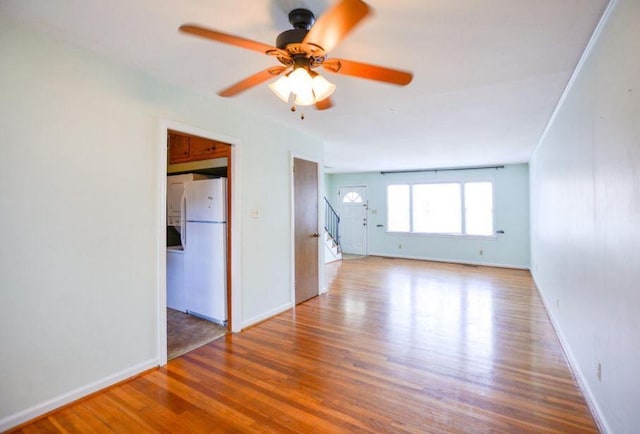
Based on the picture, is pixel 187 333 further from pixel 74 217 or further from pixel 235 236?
pixel 74 217

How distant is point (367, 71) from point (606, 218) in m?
1.55

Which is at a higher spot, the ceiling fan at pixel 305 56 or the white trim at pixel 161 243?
the ceiling fan at pixel 305 56

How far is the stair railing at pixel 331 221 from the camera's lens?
29.2 ft

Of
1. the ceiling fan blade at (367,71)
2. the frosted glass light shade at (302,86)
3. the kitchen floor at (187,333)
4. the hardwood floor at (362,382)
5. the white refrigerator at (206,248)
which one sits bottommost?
the hardwood floor at (362,382)

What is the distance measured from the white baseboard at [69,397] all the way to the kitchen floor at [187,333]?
32 cm

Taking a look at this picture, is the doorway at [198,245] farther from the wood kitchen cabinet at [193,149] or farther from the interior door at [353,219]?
the interior door at [353,219]

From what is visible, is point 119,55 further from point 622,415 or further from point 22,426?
point 622,415

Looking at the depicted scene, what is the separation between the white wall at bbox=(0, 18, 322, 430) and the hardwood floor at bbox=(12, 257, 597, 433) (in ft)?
0.93

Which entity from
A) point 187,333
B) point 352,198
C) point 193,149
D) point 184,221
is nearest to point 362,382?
point 187,333

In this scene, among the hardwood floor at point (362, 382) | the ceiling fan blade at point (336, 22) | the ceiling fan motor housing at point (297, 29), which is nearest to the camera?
the ceiling fan blade at point (336, 22)

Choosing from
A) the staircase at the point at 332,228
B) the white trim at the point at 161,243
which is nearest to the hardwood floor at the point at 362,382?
the white trim at the point at 161,243

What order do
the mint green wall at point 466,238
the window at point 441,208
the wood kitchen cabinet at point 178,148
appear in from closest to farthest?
the wood kitchen cabinet at point 178,148 < the mint green wall at point 466,238 < the window at point 441,208

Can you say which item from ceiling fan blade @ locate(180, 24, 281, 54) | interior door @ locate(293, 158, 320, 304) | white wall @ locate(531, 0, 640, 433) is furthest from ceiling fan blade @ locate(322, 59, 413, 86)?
interior door @ locate(293, 158, 320, 304)

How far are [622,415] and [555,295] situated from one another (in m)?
2.21
